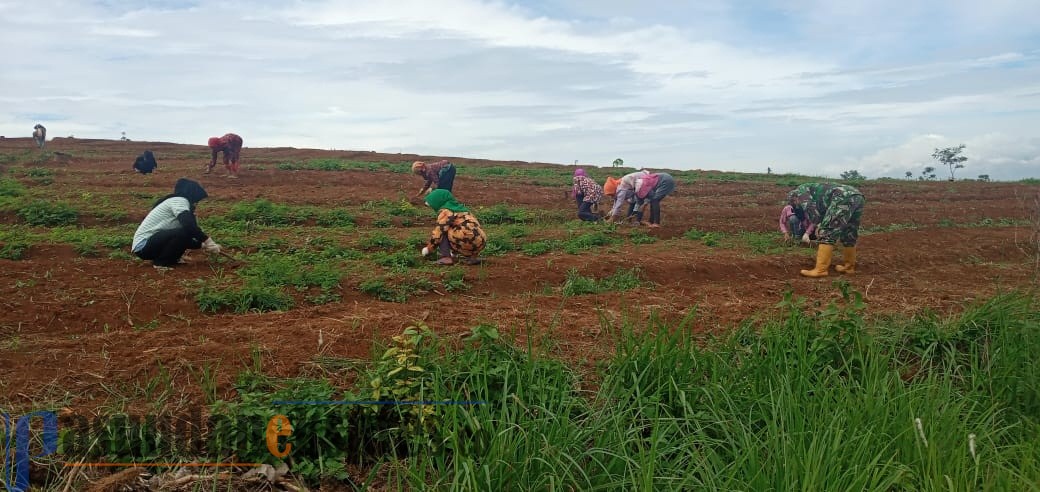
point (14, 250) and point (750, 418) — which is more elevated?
point (14, 250)

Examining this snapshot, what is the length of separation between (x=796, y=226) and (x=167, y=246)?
934cm

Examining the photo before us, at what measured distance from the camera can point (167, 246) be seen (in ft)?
22.5

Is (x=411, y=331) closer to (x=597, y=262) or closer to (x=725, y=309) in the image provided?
(x=725, y=309)

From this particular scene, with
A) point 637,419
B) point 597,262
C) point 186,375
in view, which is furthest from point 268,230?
point 637,419

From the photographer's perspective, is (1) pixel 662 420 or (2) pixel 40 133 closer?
(1) pixel 662 420

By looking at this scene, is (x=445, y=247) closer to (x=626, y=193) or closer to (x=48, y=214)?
(x=626, y=193)

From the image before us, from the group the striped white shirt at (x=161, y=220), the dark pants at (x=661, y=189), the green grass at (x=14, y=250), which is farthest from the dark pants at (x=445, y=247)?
the dark pants at (x=661, y=189)

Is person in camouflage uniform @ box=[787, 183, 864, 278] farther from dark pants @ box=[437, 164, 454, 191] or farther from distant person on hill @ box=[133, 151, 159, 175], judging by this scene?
distant person on hill @ box=[133, 151, 159, 175]

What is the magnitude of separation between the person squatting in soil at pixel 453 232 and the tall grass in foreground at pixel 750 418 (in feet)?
12.5

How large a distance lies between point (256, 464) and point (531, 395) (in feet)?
4.41

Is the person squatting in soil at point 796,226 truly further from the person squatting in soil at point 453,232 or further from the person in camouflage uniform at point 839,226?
the person squatting in soil at point 453,232

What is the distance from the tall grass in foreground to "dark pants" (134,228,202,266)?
4.71 m

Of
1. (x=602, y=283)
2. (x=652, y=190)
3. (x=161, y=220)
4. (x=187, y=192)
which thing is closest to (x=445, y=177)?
(x=652, y=190)

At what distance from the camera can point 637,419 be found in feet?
11.2
